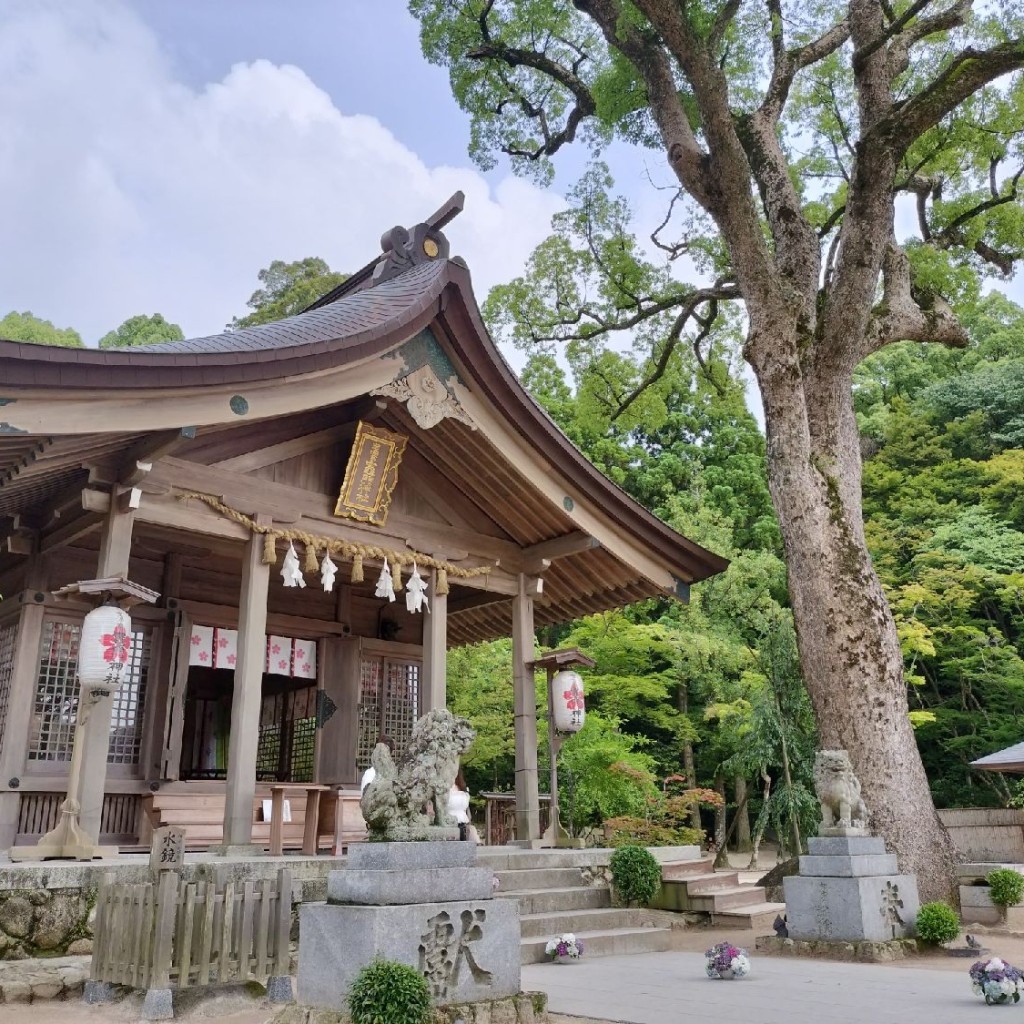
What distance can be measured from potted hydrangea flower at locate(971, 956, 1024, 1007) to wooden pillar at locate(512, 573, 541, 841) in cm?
566

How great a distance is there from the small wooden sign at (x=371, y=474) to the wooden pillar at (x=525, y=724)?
2444 millimetres

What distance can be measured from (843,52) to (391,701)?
560 inches

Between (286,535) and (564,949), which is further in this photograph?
(286,535)

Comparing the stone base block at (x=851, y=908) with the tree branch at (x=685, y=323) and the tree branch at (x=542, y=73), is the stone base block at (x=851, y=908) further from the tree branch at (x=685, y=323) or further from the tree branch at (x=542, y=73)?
the tree branch at (x=542, y=73)

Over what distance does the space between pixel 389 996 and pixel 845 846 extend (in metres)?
5.36

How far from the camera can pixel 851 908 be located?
7.79 m

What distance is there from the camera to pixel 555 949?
727cm

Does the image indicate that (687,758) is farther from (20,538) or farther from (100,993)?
(100,993)

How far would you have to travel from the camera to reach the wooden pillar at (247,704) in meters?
8.20

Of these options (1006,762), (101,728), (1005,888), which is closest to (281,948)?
(101,728)

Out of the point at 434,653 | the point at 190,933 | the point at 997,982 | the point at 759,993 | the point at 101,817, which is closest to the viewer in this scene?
the point at 190,933

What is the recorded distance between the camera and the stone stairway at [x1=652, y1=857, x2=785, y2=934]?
9.68m

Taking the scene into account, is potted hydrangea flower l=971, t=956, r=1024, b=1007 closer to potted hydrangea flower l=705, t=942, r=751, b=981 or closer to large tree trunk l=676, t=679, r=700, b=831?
potted hydrangea flower l=705, t=942, r=751, b=981

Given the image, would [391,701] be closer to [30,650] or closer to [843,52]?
[30,650]
